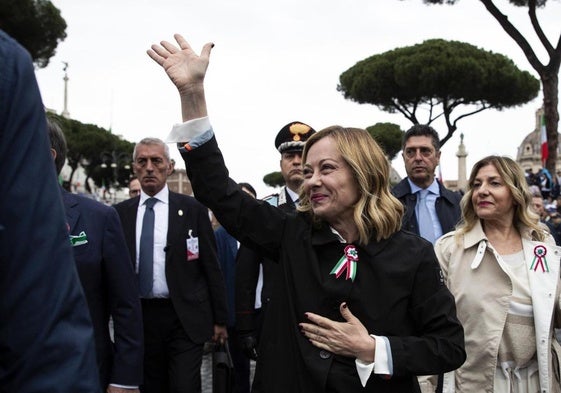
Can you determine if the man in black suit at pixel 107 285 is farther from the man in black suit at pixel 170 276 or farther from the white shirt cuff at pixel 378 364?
the white shirt cuff at pixel 378 364

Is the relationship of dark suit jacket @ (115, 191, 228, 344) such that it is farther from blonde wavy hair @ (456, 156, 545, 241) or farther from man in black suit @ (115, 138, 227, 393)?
blonde wavy hair @ (456, 156, 545, 241)

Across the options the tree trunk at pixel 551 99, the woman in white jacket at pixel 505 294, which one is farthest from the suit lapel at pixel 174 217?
the tree trunk at pixel 551 99

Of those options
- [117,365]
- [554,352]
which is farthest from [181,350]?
[554,352]

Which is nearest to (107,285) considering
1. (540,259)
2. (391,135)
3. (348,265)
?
(348,265)

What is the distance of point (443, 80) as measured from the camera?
31.8 metres

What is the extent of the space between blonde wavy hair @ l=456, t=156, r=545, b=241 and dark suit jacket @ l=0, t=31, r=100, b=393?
2.88m

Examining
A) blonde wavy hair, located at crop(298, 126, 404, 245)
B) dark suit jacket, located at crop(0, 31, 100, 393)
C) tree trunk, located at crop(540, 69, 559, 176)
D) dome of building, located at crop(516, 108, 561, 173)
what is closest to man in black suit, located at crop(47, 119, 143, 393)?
blonde wavy hair, located at crop(298, 126, 404, 245)

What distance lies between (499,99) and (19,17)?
70.5ft

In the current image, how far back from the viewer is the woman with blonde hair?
2330mm

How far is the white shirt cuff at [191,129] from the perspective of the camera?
2453mm

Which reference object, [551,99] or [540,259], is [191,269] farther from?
[551,99]

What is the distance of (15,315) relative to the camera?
1.05 m

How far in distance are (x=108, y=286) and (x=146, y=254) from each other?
4.37 feet

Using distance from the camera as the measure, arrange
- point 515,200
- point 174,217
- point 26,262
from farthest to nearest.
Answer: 1. point 174,217
2. point 515,200
3. point 26,262
